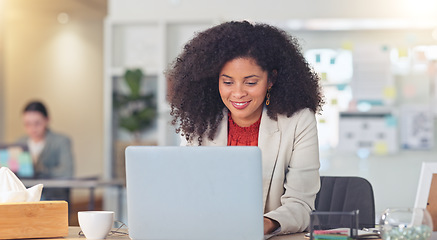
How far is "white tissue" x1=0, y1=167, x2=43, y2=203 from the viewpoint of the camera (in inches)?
73.0

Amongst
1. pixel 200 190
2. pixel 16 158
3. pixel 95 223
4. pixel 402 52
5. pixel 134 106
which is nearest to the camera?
pixel 200 190

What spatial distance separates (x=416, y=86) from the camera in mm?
5535

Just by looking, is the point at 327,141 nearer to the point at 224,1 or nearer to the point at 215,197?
the point at 224,1

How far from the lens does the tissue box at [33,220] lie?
70.4 inches

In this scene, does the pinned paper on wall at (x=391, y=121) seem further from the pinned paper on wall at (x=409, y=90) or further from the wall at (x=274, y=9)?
the wall at (x=274, y=9)

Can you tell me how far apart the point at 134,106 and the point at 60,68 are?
4898 mm

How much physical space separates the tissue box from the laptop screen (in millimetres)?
2906

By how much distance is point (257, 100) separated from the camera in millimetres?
2336

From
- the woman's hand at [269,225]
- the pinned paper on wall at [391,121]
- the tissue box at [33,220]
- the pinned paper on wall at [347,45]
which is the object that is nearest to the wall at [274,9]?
the pinned paper on wall at [347,45]

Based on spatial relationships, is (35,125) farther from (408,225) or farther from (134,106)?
(408,225)

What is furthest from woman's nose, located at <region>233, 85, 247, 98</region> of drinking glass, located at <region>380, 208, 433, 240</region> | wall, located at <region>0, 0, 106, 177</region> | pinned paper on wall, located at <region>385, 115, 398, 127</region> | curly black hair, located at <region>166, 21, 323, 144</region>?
wall, located at <region>0, 0, 106, 177</region>

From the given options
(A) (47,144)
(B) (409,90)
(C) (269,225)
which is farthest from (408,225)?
(A) (47,144)

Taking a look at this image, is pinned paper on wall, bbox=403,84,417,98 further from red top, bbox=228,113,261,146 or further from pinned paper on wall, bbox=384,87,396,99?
A: red top, bbox=228,113,261,146

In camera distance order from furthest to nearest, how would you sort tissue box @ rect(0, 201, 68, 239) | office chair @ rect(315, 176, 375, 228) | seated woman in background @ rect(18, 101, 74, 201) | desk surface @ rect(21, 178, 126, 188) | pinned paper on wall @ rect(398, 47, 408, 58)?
seated woman in background @ rect(18, 101, 74, 201)
pinned paper on wall @ rect(398, 47, 408, 58)
desk surface @ rect(21, 178, 126, 188)
office chair @ rect(315, 176, 375, 228)
tissue box @ rect(0, 201, 68, 239)
